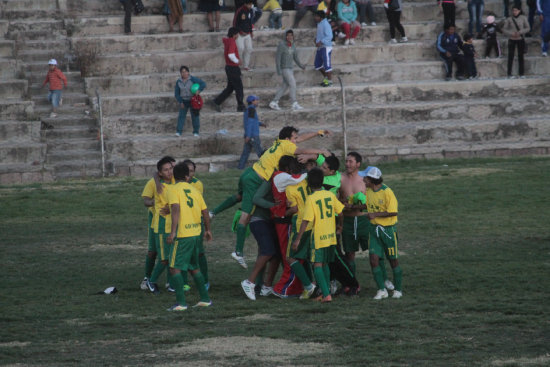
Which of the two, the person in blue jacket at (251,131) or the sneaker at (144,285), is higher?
the person in blue jacket at (251,131)

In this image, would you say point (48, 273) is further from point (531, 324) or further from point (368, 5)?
point (368, 5)

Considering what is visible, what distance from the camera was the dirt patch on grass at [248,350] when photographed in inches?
314

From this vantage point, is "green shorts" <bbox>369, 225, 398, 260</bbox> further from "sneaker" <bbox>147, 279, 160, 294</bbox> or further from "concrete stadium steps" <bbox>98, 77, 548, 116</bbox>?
"concrete stadium steps" <bbox>98, 77, 548, 116</bbox>

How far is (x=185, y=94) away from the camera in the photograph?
75.0 ft

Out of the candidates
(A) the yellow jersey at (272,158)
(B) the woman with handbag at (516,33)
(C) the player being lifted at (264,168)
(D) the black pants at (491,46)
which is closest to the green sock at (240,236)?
(C) the player being lifted at (264,168)

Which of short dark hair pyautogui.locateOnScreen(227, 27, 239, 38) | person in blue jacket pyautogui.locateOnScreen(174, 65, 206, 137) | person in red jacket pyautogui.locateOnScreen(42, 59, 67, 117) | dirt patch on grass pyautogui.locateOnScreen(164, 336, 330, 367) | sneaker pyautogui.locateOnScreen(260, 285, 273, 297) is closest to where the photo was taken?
dirt patch on grass pyautogui.locateOnScreen(164, 336, 330, 367)

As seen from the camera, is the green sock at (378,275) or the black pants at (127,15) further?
the black pants at (127,15)

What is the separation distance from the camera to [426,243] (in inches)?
550

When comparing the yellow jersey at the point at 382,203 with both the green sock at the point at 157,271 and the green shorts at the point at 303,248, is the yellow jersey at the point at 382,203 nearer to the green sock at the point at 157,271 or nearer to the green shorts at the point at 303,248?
the green shorts at the point at 303,248

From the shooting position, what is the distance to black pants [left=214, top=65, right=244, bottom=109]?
77.5 ft

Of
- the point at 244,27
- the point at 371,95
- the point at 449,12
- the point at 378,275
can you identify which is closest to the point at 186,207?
the point at 378,275

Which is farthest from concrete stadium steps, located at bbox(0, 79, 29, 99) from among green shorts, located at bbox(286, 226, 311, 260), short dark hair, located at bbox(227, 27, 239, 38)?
green shorts, located at bbox(286, 226, 311, 260)

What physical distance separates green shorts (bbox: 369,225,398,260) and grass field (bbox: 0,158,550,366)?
1.86 ft

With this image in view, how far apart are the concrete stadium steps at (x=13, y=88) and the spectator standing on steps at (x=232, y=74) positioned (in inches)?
199
